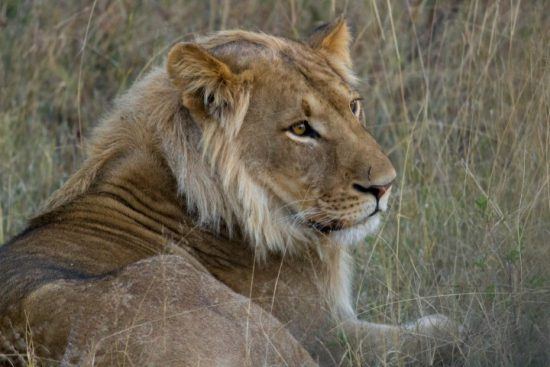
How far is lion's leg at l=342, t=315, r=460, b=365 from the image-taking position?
4031 millimetres

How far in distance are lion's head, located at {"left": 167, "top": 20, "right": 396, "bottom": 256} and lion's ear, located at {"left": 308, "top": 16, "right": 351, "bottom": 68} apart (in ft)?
1.37

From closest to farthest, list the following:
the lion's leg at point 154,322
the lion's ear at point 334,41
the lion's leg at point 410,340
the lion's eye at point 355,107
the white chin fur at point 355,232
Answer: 1. the lion's leg at point 154,322
2. the lion's leg at point 410,340
3. the white chin fur at point 355,232
4. the lion's eye at point 355,107
5. the lion's ear at point 334,41

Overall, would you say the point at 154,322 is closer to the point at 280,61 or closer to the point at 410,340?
the point at 410,340

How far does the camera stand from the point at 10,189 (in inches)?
251

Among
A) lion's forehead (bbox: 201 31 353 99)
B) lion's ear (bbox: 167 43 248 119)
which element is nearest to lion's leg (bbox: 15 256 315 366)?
lion's ear (bbox: 167 43 248 119)

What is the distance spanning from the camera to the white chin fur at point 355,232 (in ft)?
14.5

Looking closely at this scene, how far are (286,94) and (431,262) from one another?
1086 mm

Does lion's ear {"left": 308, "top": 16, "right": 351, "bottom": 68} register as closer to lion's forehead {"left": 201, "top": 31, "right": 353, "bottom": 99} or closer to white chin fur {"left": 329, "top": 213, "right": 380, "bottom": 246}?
lion's forehead {"left": 201, "top": 31, "right": 353, "bottom": 99}

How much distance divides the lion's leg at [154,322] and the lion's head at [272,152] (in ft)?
2.56

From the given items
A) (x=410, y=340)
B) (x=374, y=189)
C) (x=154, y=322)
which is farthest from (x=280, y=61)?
(x=154, y=322)

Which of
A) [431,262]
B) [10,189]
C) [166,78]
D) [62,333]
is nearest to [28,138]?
[10,189]

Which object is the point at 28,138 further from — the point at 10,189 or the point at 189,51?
the point at 189,51

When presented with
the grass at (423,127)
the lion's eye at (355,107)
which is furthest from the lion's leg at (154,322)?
the lion's eye at (355,107)

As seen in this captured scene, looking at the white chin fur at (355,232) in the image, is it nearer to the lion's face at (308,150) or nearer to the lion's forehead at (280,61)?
the lion's face at (308,150)
